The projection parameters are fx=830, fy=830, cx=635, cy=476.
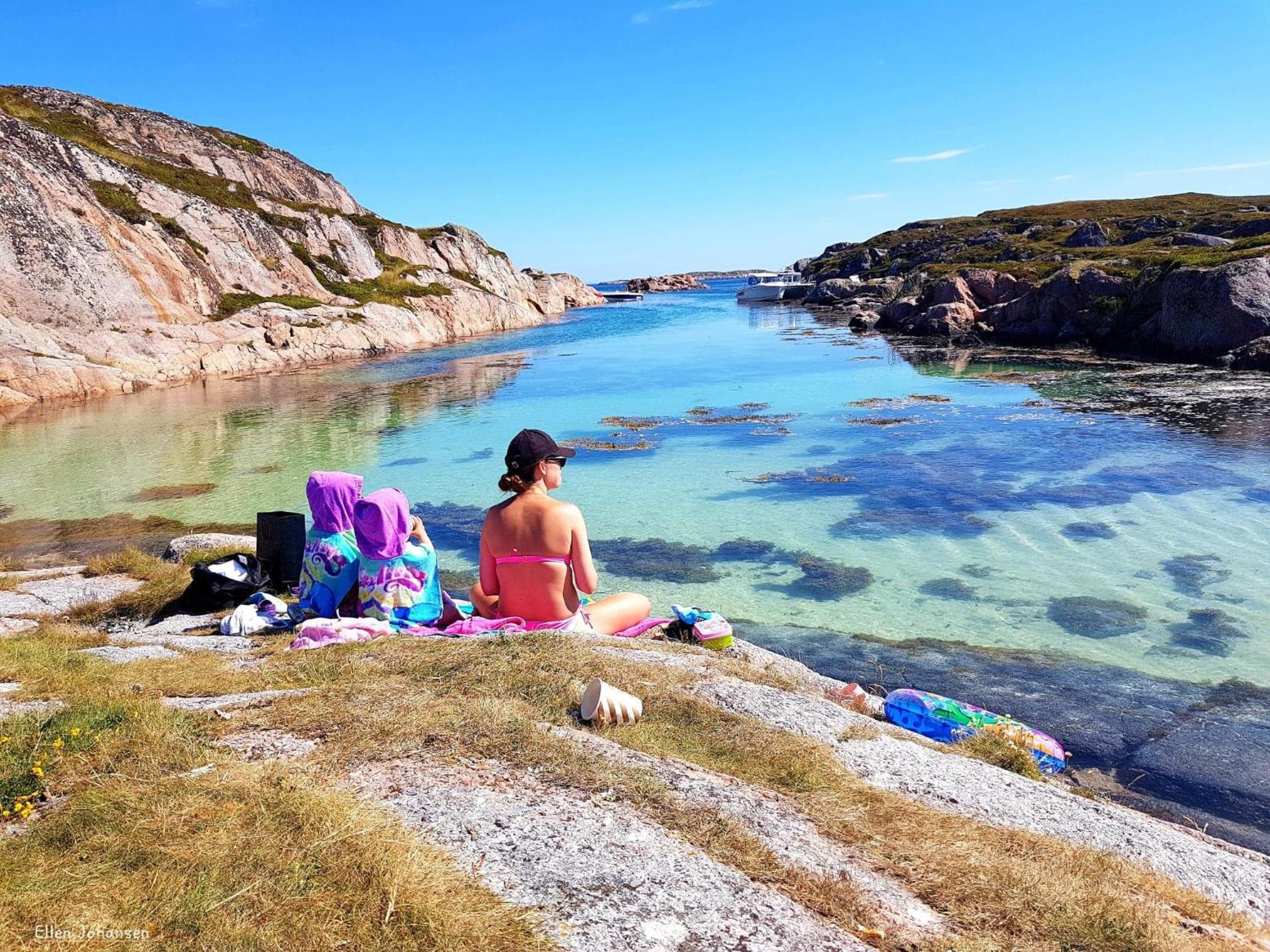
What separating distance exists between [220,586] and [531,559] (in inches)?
194

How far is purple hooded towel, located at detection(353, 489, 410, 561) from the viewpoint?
898cm

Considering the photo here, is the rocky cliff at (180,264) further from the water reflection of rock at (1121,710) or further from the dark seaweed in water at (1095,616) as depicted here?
the dark seaweed in water at (1095,616)

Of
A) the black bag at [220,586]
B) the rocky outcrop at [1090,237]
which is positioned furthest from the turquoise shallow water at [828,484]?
the rocky outcrop at [1090,237]

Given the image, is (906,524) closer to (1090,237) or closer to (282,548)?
(282,548)

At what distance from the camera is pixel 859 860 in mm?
4508

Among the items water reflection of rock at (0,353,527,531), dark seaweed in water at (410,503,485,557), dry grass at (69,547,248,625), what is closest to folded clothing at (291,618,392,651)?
dry grass at (69,547,248,625)

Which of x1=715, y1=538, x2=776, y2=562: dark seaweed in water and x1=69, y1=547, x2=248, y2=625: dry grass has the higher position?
x1=69, y1=547, x2=248, y2=625: dry grass

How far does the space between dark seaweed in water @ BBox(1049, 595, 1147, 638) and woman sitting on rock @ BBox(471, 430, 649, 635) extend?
7444mm

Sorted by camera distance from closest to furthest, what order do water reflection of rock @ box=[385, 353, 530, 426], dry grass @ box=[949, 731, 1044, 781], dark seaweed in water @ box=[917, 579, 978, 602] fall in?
1. dry grass @ box=[949, 731, 1044, 781]
2. dark seaweed in water @ box=[917, 579, 978, 602]
3. water reflection of rock @ box=[385, 353, 530, 426]

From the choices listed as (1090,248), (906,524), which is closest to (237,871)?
(906,524)

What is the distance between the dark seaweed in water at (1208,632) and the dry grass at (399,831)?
7.67 m

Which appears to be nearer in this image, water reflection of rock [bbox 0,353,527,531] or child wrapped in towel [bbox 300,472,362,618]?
child wrapped in towel [bbox 300,472,362,618]

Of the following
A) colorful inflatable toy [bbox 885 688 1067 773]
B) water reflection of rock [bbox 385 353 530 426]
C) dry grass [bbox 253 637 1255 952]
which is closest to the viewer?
dry grass [bbox 253 637 1255 952]

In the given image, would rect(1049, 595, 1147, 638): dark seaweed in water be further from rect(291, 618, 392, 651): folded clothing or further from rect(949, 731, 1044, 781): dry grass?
rect(291, 618, 392, 651): folded clothing
